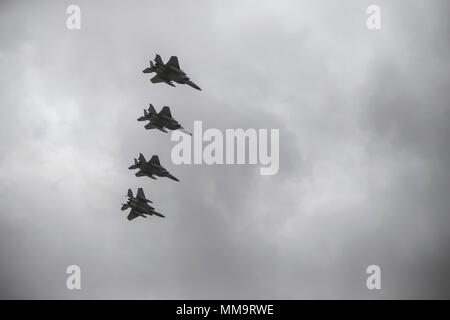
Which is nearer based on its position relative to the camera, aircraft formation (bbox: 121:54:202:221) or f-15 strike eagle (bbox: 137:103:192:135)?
aircraft formation (bbox: 121:54:202:221)

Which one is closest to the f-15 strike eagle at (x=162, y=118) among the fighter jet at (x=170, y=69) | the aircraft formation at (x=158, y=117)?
the aircraft formation at (x=158, y=117)

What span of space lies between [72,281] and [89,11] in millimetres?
70002

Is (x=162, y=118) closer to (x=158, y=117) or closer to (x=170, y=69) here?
(x=158, y=117)

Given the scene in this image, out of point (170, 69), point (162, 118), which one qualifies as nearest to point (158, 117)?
point (162, 118)

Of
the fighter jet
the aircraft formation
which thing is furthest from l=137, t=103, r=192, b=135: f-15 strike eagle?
the fighter jet

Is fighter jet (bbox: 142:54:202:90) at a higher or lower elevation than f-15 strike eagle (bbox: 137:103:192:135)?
higher

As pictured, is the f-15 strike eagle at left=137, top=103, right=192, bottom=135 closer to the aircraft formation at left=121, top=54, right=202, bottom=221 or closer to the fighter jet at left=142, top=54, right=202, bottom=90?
the aircraft formation at left=121, top=54, right=202, bottom=221

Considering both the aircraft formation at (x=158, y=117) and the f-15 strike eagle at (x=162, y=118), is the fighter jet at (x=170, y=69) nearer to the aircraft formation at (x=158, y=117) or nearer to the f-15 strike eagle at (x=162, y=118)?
the aircraft formation at (x=158, y=117)
